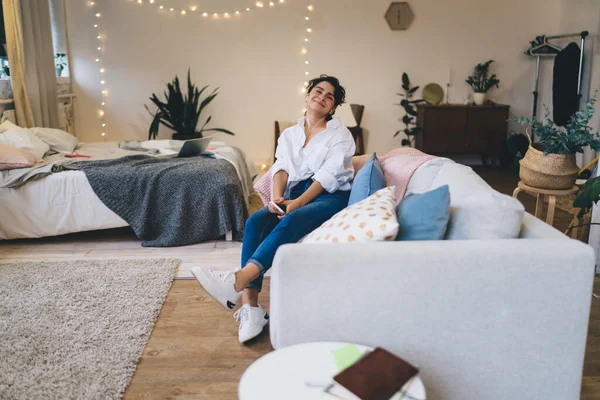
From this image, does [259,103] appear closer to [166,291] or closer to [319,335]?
[166,291]

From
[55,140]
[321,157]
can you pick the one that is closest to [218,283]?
[321,157]

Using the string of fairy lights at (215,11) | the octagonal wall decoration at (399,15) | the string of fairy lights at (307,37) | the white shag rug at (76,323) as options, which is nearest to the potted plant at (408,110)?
the octagonal wall decoration at (399,15)

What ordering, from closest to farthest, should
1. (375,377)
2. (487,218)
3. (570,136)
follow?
(375,377) → (487,218) → (570,136)

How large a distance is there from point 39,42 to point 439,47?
4053mm

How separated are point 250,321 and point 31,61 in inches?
141

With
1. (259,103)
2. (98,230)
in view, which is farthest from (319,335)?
(259,103)

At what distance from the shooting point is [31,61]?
15.0ft

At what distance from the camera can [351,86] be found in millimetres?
6078

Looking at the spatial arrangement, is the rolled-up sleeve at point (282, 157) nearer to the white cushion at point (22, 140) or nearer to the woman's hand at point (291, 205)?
the woman's hand at point (291, 205)

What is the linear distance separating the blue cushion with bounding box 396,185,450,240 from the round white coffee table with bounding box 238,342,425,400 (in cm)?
41

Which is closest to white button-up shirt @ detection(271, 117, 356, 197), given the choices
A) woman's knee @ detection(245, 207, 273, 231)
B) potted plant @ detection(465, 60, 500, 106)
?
woman's knee @ detection(245, 207, 273, 231)

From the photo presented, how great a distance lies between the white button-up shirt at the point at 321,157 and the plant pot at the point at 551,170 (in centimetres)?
104

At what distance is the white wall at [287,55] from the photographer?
19.0 feet

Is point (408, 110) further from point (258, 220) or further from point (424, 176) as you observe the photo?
point (258, 220)
